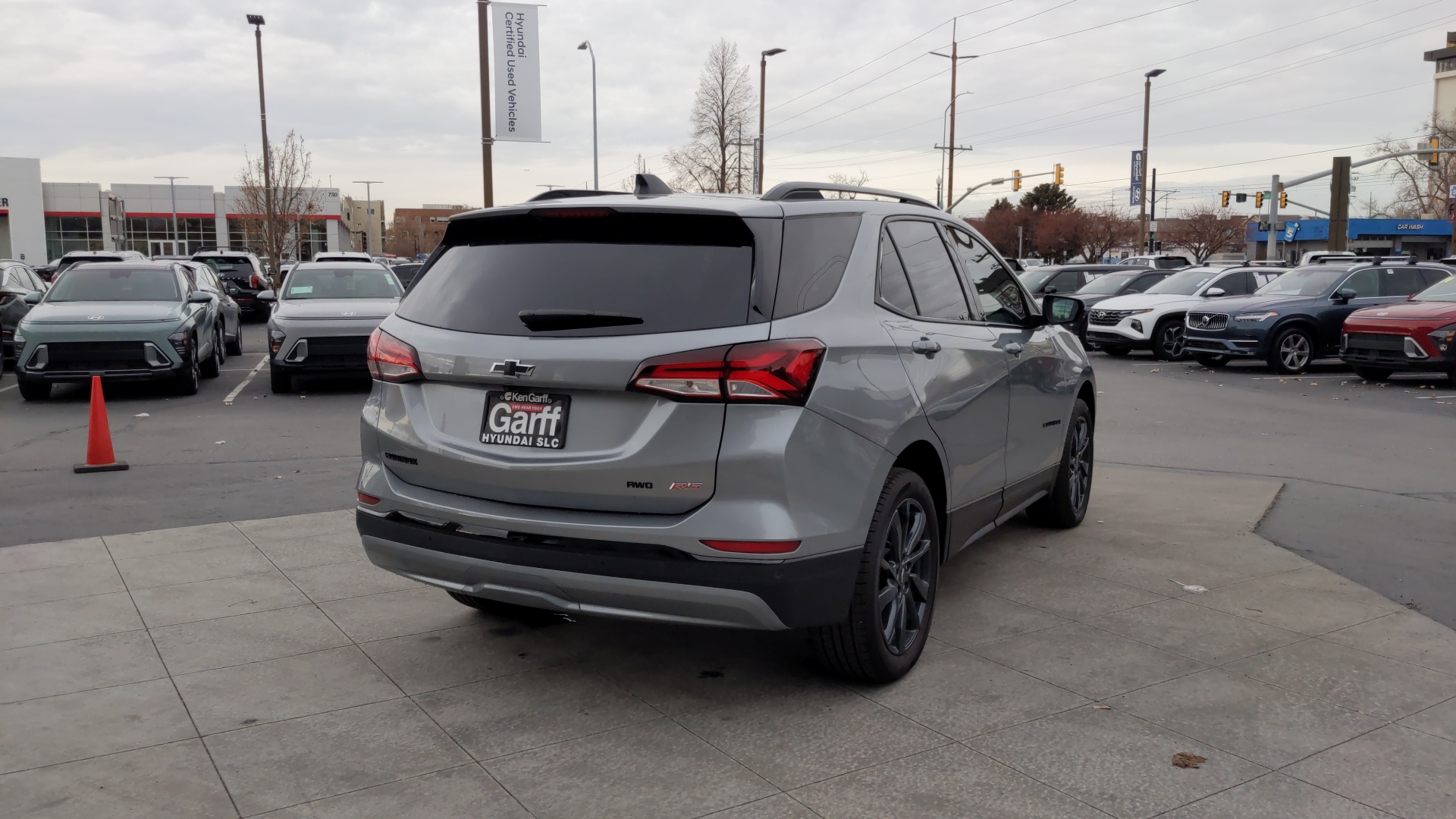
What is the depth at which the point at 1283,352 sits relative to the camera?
56.9ft

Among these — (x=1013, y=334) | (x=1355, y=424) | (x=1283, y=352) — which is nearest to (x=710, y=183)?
(x=1283, y=352)

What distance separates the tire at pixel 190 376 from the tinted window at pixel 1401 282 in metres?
17.2

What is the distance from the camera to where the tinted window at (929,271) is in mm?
4605

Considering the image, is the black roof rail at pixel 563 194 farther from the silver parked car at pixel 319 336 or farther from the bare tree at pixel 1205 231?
the bare tree at pixel 1205 231

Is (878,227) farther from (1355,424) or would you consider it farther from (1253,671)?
(1355,424)

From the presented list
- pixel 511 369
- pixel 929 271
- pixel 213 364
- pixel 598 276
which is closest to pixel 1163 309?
pixel 213 364

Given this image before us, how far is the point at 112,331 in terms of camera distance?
503 inches

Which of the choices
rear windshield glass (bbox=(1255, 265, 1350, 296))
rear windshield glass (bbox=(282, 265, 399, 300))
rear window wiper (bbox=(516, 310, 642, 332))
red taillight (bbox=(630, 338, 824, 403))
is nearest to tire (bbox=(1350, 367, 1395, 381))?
rear windshield glass (bbox=(1255, 265, 1350, 296))

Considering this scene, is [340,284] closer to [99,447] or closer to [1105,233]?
[99,447]

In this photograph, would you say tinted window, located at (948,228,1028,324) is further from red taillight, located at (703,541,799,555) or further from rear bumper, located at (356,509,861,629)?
red taillight, located at (703,541,799,555)

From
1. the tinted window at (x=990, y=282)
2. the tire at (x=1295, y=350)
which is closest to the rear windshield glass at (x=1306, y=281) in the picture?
the tire at (x=1295, y=350)

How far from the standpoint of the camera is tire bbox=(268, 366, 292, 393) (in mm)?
13672

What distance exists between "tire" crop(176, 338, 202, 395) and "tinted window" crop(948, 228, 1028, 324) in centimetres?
1070

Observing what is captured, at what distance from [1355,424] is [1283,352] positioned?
626 cm
